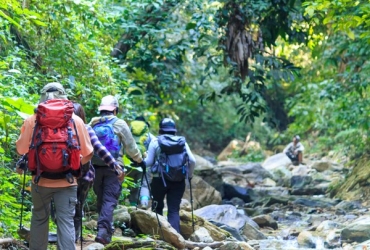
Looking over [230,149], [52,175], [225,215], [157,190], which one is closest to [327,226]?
[225,215]

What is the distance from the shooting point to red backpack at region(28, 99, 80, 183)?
5.42 m

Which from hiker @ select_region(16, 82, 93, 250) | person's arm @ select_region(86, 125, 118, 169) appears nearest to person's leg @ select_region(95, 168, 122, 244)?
person's arm @ select_region(86, 125, 118, 169)

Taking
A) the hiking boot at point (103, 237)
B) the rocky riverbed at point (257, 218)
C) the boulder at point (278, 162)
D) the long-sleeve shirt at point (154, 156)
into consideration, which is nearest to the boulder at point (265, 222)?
the rocky riverbed at point (257, 218)

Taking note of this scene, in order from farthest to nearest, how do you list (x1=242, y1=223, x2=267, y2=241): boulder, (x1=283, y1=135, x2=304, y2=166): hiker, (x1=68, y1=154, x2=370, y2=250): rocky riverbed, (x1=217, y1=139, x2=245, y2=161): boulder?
(x1=217, y1=139, x2=245, y2=161): boulder, (x1=283, y1=135, x2=304, y2=166): hiker, (x1=242, y1=223, x2=267, y2=241): boulder, (x1=68, y1=154, x2=370, y2=250): rocky riverbed

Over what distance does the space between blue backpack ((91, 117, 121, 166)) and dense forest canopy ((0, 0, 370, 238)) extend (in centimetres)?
87

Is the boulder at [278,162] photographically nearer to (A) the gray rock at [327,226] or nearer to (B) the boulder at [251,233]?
(A) the gray rock at [327,226]

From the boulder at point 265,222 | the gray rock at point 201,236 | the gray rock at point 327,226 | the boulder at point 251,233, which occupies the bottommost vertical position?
the boulder at point 265,222

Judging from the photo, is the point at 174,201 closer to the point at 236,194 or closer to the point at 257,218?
the point at 257,218

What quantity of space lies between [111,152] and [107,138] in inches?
6.3

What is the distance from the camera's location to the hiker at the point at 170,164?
884cm

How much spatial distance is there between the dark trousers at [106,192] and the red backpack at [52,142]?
205 centimetres

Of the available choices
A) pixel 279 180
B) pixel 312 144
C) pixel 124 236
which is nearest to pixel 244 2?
pixel 124 236

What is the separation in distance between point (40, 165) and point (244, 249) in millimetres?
3361

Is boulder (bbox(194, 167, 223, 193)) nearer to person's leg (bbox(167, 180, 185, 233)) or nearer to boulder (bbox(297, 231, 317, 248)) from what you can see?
boulder (bbox(297, 231, 317, 248))
